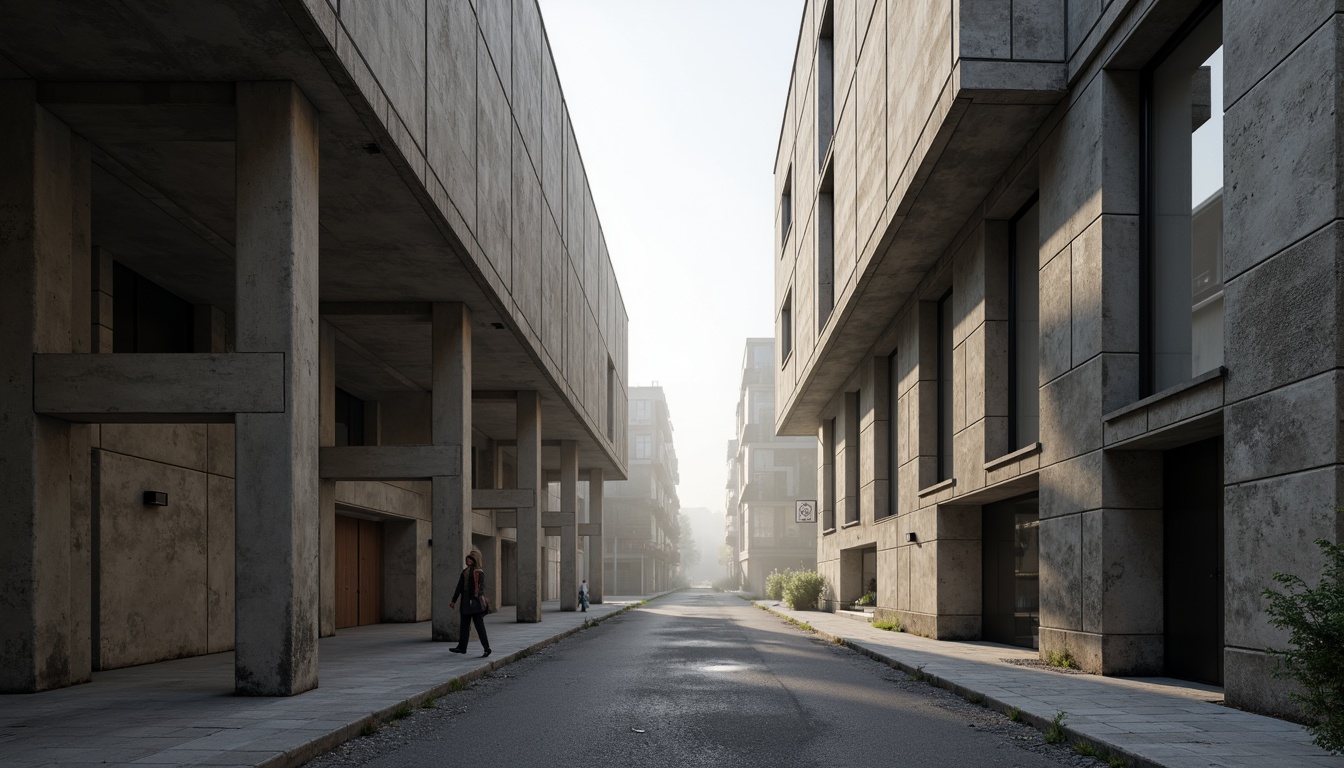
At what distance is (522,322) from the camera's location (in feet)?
72.1

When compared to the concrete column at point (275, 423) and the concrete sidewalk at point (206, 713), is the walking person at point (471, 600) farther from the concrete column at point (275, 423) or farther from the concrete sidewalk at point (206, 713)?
the concrete column at point (275, 423)

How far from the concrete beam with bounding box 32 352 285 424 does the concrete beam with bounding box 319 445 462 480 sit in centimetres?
749

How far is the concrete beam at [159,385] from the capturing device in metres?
10.7

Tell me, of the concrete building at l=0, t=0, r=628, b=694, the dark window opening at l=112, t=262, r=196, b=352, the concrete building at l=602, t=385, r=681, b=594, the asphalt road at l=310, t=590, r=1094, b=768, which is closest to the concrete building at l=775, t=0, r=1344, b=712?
the asphalt road at l=310, t=590, r=1094, b=768

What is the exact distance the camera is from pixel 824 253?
1128 inches

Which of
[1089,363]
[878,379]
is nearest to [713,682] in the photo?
[1089,363]

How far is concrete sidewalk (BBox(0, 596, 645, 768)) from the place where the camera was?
294 inches

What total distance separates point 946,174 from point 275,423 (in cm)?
1052

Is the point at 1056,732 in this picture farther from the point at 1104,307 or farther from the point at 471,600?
the point at 471,600

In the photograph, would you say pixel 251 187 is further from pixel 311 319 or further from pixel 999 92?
pixel 999 92

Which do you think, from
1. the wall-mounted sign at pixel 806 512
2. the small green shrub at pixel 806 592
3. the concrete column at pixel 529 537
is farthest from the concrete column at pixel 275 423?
the wall-mounted sign at pixel 806 512

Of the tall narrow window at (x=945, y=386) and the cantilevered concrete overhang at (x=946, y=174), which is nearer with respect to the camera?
the cantilevered concrete overhang at (x=946, y=174)

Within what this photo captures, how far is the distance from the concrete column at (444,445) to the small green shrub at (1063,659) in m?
9.82

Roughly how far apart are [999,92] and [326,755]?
11.0 m
